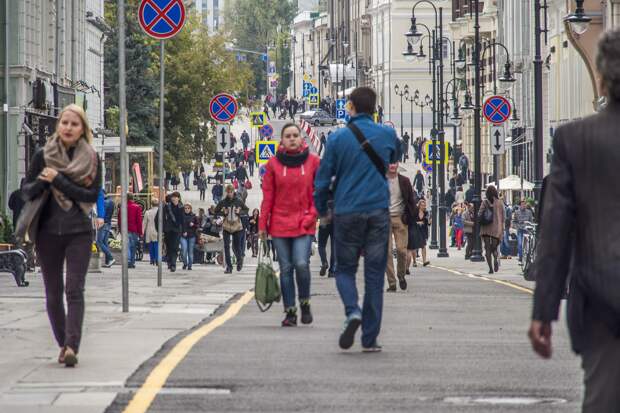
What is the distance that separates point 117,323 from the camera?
52.9 feet

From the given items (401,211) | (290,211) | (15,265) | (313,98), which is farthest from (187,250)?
(313,98)

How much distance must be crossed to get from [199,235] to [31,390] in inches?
1241

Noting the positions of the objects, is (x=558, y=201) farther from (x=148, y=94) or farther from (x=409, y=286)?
(x=148, y=94)

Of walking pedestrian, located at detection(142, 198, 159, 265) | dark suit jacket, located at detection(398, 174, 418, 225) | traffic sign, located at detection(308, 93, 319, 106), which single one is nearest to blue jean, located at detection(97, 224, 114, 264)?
walking pedestrian, located at detection(142, 198, 159, 265)

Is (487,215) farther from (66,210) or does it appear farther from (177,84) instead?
(177,84)

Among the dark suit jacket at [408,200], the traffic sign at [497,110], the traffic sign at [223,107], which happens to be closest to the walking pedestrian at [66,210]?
the dark suit jacket at [408,200]

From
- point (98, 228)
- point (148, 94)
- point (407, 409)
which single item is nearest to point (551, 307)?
point (407, 409)

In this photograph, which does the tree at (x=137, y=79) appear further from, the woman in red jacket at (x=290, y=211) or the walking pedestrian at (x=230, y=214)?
the woman in red jacket at (x=290, y=211)

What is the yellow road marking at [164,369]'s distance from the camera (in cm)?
960

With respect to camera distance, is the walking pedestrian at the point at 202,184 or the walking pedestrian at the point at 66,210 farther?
the walking pedestrian at the point at 202,184

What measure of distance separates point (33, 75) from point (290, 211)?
96.8ft

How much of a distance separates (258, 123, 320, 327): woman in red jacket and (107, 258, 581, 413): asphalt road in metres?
0.45

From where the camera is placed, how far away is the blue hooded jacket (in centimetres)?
1253

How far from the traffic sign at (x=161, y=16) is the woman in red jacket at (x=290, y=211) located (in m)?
8.51
